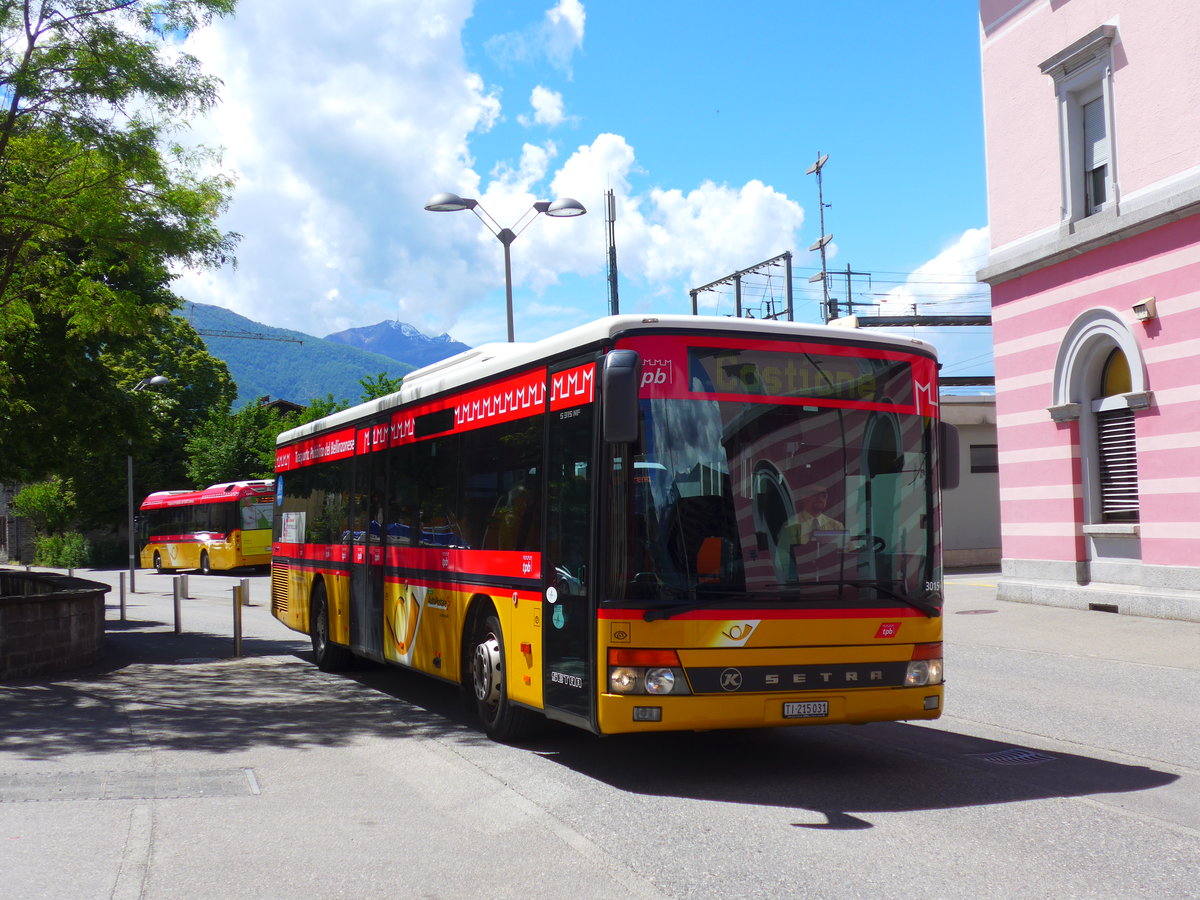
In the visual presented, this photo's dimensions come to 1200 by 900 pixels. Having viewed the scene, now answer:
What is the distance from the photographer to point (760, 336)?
7.55 metres

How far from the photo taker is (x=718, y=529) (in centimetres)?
717

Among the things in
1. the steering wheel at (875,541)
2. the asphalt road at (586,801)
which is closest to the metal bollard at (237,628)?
the asphalt road at (586,801)

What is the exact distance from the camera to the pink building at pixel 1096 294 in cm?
1805

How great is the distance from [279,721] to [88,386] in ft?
28.4

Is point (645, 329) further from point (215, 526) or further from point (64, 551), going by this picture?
point (64, 551)

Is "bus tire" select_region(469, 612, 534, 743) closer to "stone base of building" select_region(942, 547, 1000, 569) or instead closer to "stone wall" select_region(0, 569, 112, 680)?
"stone wall" select_region(0, 569, 112, 680)

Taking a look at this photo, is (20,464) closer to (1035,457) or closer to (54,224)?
(54,224)

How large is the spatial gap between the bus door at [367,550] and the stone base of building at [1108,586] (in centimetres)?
1192

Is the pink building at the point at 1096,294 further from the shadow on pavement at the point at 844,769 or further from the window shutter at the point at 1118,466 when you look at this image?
the shadow on pavement at the point at 844,769

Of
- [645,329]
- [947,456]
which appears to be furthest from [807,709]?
[645,329]

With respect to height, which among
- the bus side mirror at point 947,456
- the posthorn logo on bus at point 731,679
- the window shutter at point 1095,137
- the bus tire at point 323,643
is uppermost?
the window shutter at point 1095,137

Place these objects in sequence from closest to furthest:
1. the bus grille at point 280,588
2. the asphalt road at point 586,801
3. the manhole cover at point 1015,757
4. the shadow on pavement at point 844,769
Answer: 1. the asphalt road at point 586,801
2. the shadow on pavement at point 844,769
3. the manhole cover at point 1015,757
4. the bus grille at point 280,588

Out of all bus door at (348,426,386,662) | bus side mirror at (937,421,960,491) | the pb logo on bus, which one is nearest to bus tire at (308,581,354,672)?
bus door at (348,426,386,662)

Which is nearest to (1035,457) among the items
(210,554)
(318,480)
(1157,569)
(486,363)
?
(1157,569)
